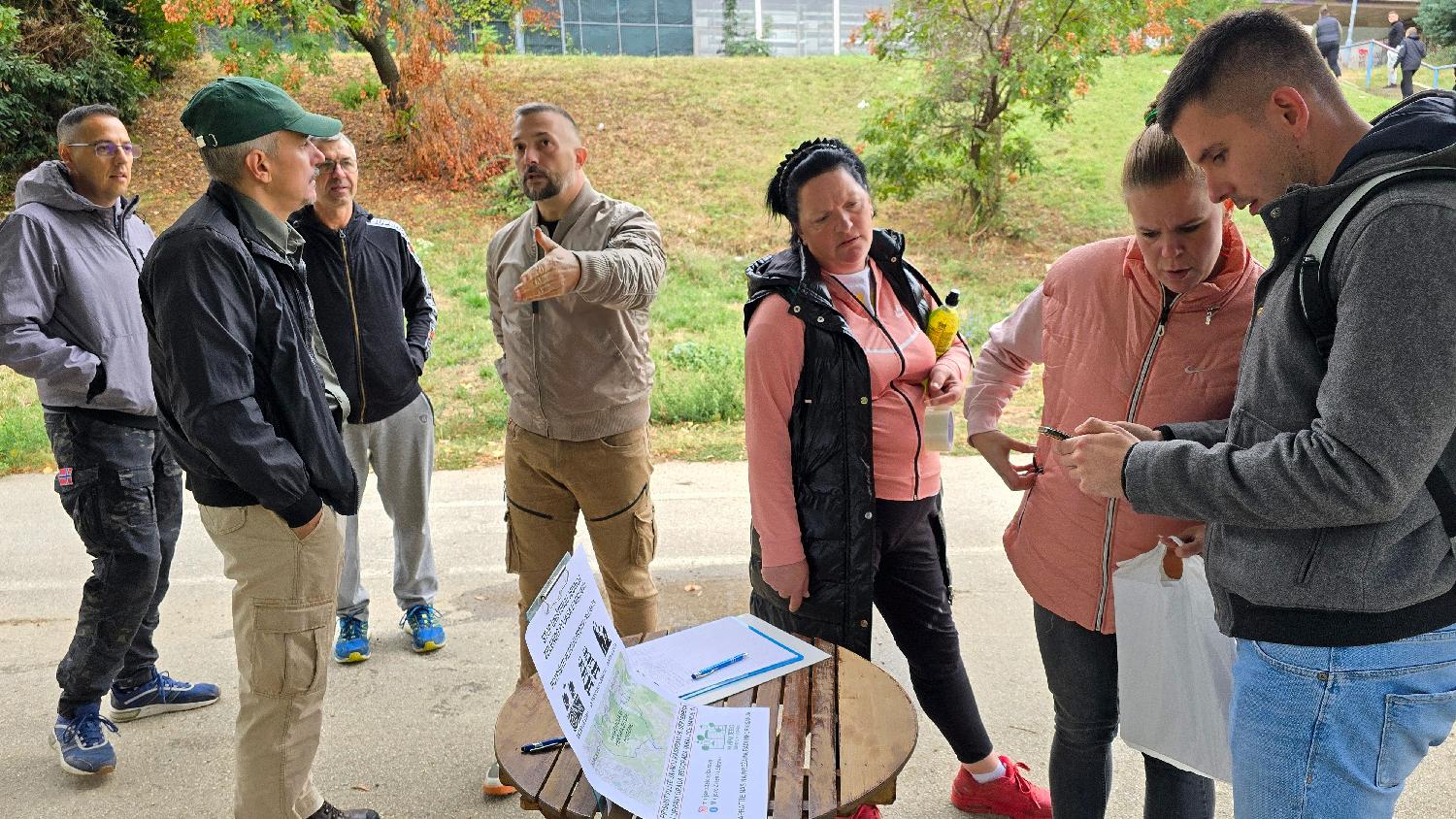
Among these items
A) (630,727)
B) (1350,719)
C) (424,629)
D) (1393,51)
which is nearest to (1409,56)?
(1393,51)

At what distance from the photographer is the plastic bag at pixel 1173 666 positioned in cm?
204

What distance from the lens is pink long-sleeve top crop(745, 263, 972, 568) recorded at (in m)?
2.57

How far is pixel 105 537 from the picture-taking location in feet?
10.9

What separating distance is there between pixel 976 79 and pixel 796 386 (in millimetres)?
9853

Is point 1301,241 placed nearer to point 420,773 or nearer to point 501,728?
point 501,728

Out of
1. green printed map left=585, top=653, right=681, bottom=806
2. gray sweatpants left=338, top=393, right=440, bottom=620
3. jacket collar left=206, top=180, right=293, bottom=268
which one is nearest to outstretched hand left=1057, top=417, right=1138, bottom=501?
green printed map left=585, top=653, right=681, bottom=806

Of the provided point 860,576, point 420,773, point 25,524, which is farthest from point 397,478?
point 25,524

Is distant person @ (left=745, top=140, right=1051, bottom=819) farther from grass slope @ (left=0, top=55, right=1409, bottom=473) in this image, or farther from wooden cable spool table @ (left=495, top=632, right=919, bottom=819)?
grass slope @ (left=0, top=55, right=1409, bottom=473)

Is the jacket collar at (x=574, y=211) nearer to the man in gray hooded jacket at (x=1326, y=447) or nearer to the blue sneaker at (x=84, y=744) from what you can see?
the man in gray hooded jacket at (x=1326, y=447)

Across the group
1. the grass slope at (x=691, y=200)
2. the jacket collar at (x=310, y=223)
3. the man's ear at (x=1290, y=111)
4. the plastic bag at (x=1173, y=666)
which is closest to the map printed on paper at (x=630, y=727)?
the plastic bag at (x=1173, y=666)

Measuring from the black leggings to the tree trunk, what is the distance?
1297 centimetres

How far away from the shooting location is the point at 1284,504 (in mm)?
1497

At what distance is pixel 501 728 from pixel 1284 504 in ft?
4.83

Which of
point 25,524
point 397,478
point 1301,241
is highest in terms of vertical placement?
point 1301,241
